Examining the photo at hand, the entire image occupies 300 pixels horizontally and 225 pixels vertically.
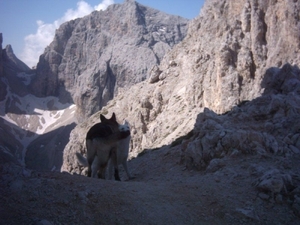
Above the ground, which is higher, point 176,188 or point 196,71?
point 196,71

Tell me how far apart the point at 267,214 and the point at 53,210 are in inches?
172

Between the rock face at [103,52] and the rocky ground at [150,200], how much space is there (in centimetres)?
9843

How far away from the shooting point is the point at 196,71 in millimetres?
31688

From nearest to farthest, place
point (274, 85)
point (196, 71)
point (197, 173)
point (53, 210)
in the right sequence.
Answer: point (53, 210)
point (197, 173)
point (274, 85)
point (196, 71)

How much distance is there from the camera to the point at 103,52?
391ft

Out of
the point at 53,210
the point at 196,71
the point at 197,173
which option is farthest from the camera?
the point at 196,71

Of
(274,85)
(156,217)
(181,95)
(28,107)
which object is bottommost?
(156,217)

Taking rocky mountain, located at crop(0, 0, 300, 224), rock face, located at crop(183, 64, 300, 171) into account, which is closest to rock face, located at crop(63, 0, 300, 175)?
rocky mountain, located at crop(0, 0, 300, 224)

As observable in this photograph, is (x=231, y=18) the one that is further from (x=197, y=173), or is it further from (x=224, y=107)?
(x=197, y=173)

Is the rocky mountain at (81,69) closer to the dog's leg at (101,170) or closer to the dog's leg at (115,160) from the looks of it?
the dog's leg at (101,170)

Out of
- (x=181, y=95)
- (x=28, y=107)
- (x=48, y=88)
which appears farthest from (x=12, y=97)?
(x=181, y=95)

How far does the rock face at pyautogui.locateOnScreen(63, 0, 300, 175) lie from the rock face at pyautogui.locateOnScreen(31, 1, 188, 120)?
2647 inches

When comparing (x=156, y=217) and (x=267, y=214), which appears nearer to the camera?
(x=156, y=217)

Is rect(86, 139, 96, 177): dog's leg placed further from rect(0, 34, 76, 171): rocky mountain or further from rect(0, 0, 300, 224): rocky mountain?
rect(0, 34, 76, 171): rocky mountain
